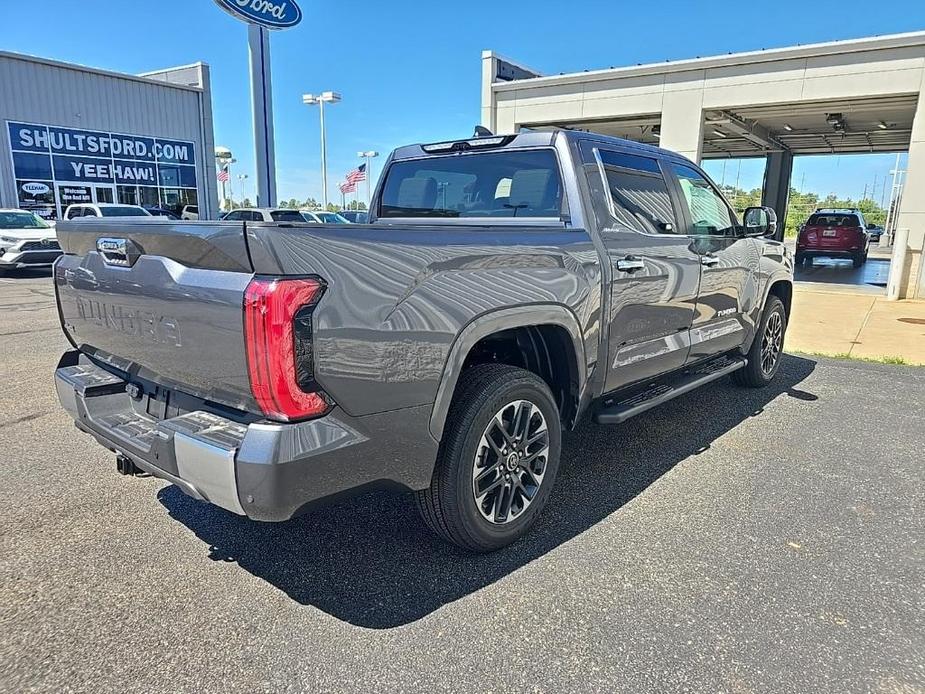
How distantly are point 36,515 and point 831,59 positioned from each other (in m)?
13.9

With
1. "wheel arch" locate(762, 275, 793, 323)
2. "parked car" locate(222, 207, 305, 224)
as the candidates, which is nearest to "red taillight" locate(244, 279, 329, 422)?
"wheel arch" locate(762, 275, 793, 323)

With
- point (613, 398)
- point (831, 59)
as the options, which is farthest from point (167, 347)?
point (831, 59)

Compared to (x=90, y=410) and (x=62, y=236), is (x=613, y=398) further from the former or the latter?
(x=62, y=236)

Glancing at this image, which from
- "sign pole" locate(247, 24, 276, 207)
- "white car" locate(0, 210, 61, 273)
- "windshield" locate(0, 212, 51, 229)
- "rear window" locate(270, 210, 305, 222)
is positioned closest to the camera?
"white car" locate(0, 210, 61, 273)

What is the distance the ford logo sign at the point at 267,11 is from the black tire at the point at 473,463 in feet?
61.8

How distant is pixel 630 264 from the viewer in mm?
3590

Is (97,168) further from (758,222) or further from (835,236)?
(758,222)

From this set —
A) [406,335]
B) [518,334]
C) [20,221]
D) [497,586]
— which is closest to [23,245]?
[20,221]

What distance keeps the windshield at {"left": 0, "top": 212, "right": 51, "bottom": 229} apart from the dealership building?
8690mm

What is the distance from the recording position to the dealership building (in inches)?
883

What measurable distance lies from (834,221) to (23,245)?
71.6ft

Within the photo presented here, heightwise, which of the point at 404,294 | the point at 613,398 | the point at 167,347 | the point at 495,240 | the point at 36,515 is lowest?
the point at 36,515

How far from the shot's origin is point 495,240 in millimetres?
2779

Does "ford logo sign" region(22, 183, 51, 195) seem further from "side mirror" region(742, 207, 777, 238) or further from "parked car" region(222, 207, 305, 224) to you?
"side mirror" region(742, 207, 777, 238)
